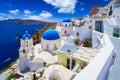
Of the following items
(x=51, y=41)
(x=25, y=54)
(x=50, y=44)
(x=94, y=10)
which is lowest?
(x=25, y=54)

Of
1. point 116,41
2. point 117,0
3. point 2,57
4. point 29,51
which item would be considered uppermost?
point 117,0

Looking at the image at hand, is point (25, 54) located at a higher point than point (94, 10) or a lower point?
lower

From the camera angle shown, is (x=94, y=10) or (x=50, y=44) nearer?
(x=50, y=44)

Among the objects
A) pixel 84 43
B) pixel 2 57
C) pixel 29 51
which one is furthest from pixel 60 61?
pixel 2 57

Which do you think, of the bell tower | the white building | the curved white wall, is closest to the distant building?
the white building

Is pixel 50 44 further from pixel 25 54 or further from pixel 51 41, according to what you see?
pixel 25 54

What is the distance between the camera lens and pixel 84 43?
1448 cm

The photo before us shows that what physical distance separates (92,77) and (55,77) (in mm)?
2212

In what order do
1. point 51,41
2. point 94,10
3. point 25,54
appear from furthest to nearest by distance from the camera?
1. point 94,10
2. point 51,41
3. point 25,54

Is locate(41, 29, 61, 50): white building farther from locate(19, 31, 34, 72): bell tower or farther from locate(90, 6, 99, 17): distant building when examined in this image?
locate(90, 6, 99, 17): distant building

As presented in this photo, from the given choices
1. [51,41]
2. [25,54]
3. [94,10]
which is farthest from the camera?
[94,10]

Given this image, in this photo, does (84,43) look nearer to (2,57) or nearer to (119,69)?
(119,69)

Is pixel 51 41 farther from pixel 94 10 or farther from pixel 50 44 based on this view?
pixel 94 10

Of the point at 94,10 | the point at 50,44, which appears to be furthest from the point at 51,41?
the point at 94,10
